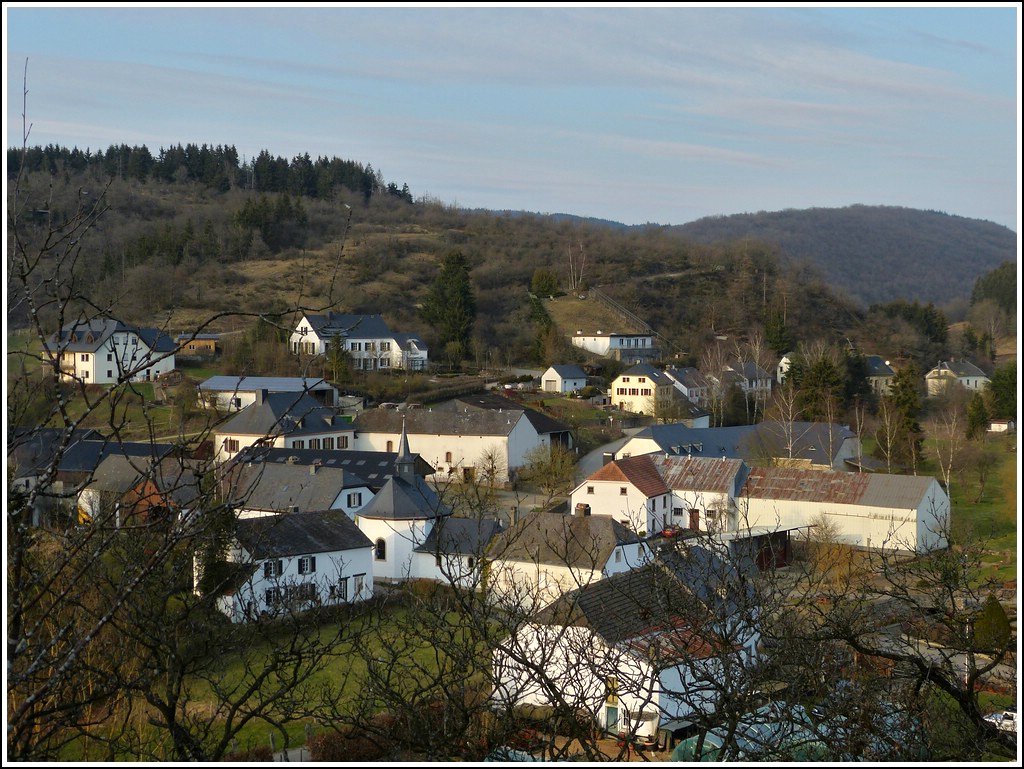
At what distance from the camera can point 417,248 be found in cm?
6925

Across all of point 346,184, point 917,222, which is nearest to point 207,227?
point 346,184

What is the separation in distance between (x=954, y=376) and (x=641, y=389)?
14.7 metres

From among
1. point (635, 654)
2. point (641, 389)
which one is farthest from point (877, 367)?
point (635, 654)

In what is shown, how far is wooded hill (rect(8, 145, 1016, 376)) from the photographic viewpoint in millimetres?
53750

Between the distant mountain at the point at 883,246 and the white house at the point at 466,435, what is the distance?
119 feet

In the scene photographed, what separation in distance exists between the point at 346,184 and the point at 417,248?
19535 millimetres

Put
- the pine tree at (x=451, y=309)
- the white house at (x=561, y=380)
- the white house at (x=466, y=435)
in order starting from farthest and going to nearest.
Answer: the pine tree at (x=451, y=309) → the white house at (x=561, y=380) → the white house at (x=466, y=435)

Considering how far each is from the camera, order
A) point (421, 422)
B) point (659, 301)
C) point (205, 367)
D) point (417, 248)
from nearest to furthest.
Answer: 1. point (421, 422)
2. point (205, 367)
3. point (659, 301)
4. point (417, 248)

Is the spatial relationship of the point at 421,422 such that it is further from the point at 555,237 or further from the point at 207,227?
the point at 555,237

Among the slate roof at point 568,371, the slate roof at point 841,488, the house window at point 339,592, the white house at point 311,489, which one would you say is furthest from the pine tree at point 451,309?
the house window at point 339,592

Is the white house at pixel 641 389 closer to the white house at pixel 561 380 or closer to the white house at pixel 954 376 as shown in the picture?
the white house at pixel 561 380

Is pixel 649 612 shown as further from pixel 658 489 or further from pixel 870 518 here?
pixel 658 489

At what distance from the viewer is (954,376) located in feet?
146

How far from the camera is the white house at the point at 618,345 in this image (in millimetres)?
51469
